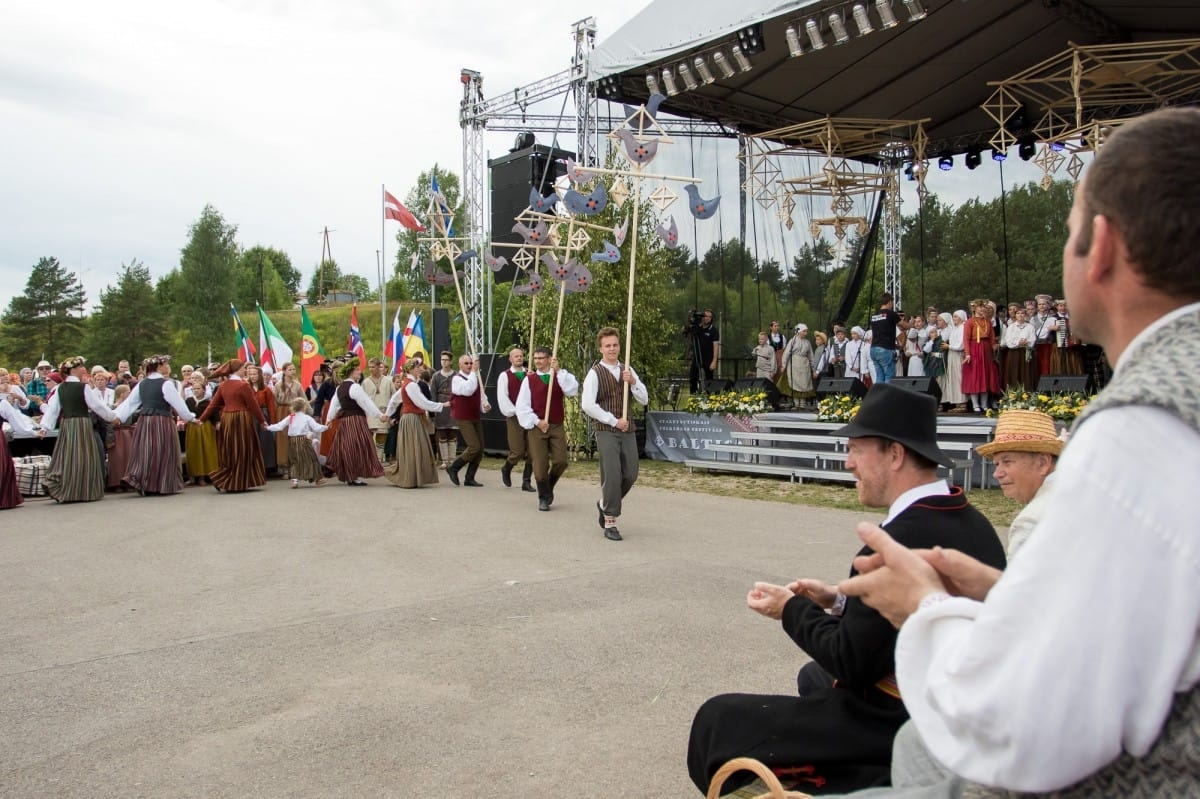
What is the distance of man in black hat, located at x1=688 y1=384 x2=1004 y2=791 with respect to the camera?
2.15 meters

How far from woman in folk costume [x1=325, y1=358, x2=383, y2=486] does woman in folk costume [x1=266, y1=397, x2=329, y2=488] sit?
0.95ft

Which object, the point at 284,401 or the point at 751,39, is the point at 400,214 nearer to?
the point at 284,401

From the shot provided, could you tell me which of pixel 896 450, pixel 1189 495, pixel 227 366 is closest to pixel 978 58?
pixel 227 366

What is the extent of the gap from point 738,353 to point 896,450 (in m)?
20.4

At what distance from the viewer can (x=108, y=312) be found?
52188 mm

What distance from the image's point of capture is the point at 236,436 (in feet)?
41.9

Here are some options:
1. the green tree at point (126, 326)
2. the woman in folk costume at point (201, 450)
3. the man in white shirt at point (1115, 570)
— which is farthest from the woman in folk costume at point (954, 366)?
the green tree at point (126, 326)

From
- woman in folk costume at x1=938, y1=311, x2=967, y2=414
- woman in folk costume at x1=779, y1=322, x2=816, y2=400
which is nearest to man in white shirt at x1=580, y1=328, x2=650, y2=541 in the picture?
woman in folk costume at x1=938, y1=311, x2=967, y2=414

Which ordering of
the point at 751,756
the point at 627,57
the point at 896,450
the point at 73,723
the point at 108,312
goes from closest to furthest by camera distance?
the point at 751,756 → the point at 896,450 → the point at 73,723 → the point at 627,57 → the point at 108,312

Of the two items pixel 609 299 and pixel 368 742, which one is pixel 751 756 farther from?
pixel 609 299

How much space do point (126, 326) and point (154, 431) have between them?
148 feet

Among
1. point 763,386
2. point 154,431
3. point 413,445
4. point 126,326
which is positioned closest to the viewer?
point 154,431

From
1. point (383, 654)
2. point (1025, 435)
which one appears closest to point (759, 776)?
point (1025, 435)

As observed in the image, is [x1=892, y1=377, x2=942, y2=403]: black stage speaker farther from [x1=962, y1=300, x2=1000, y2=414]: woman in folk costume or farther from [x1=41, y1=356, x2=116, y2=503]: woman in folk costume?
[x1=41, y1=356, x2=116, y2=503]: woman in folk costume
